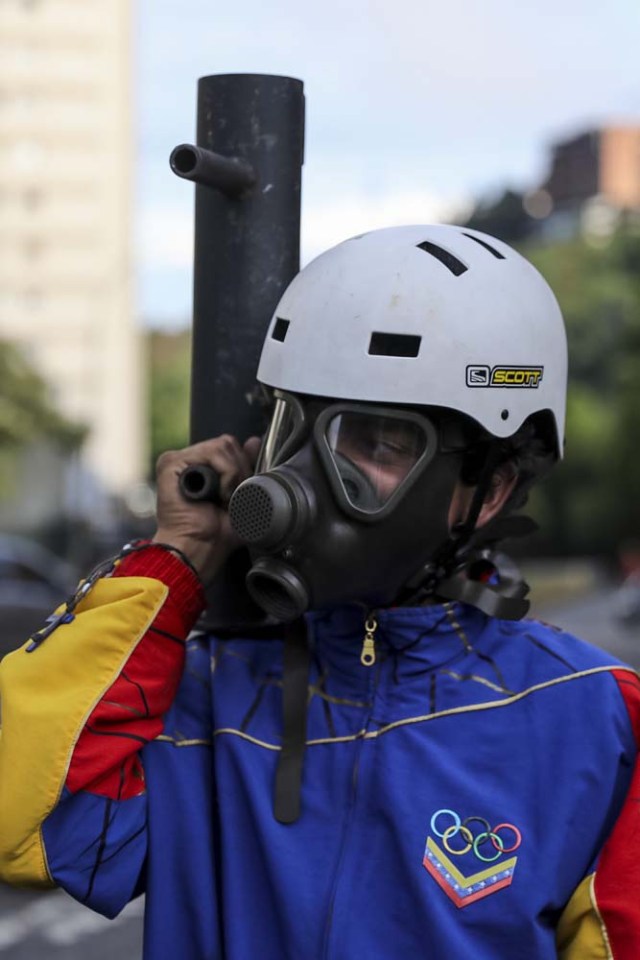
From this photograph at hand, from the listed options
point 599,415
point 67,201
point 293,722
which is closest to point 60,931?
point 293,722

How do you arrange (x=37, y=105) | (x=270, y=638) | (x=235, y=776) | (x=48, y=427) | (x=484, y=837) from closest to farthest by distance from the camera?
(x=484, y=837), (x=235, y=776), (x=270, y=638), (x=48, y=427), (x=37, y=105)

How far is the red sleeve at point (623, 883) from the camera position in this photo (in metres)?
2.38

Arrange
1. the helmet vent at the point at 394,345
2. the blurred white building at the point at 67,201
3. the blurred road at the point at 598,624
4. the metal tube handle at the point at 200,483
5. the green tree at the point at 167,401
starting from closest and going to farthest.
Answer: the helmet vent at the point at 394,345 → the metal tube handle at the point at 200,483 → the blurred road at the point at 598,624 → the blurred white building at the point at 67,201 → the green tree at the point at 167,401

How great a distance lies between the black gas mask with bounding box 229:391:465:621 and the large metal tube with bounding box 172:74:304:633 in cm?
27

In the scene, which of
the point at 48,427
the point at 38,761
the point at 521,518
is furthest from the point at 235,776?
the point at 48,427

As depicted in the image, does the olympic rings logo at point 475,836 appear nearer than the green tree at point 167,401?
Yes

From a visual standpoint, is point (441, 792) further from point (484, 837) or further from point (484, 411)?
point (484, 411)

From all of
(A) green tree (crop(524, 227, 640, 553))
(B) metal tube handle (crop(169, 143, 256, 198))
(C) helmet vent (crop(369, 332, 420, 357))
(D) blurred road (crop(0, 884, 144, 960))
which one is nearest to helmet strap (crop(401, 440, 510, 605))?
(C) helmet vent (crop(369, 332, 420, 357))

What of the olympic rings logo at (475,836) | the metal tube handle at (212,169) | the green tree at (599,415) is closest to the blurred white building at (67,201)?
the green tree at (599,415)

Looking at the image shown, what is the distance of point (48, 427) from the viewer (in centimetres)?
3934

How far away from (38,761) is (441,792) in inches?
25.3

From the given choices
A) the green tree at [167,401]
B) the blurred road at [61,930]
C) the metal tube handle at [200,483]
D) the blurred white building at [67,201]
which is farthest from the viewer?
the green tree at [167,401]

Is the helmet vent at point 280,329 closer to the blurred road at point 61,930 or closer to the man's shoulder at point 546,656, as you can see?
the man's shoulder at point 546,656

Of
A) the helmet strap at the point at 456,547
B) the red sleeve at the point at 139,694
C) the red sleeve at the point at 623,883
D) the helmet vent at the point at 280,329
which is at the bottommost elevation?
the red sleeve at the point at 623,883
